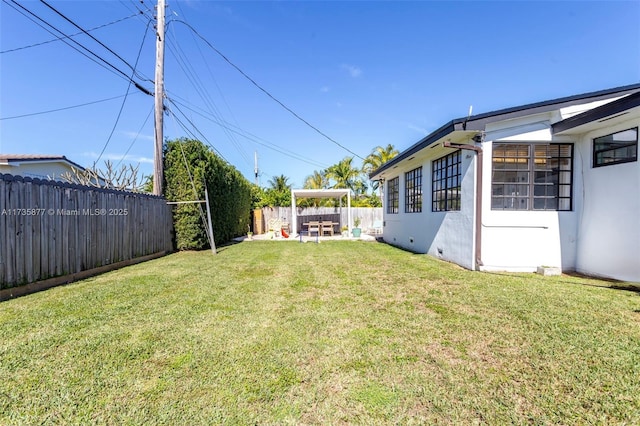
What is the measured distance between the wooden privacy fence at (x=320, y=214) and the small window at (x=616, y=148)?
14746 mm

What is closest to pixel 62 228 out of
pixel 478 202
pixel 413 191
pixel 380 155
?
pixel 478 202

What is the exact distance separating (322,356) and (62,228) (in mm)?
6051

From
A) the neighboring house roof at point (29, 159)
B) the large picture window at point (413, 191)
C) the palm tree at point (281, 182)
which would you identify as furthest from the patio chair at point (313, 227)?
the neighboring house roof at point (29, 159)

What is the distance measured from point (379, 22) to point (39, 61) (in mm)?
12108

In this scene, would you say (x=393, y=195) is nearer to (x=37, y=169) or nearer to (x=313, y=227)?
(x=313, y=227)

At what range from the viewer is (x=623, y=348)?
9.03 ft

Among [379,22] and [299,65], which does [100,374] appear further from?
[299,65]

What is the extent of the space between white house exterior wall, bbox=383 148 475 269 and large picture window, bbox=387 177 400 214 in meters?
0.40

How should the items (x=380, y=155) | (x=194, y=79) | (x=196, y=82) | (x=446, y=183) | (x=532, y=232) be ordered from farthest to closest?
1. (x=380, y=155)
2. (x=196, y=82)
3. (x=194, y=79)
4. (x=446, y=183)
5. (x=532, y=232)

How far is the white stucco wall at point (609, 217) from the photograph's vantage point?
5.22 meters

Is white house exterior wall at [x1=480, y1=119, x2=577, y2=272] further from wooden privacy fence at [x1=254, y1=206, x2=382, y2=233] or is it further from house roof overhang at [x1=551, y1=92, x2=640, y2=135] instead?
wooden privacy fence at [x1=254, y1=206, x2=382, y2=233]

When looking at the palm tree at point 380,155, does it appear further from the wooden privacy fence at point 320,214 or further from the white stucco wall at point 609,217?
the white stucco wall at point 609,217

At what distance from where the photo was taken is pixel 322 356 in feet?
8.80

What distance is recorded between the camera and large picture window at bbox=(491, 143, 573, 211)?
642 cm
